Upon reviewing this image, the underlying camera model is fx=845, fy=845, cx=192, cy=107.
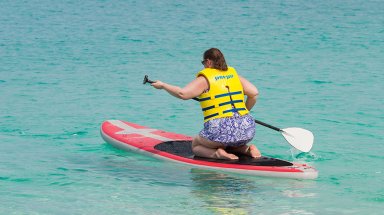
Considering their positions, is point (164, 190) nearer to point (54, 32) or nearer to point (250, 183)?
point (250, 183)

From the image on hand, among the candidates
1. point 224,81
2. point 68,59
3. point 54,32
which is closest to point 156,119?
point 224,81

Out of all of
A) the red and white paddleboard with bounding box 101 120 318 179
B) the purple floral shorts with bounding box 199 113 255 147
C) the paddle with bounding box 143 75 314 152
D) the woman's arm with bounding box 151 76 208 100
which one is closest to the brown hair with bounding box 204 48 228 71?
the woman's arm with bounding box 151 76 208 100

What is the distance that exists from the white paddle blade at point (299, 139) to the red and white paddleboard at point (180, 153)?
0.72m

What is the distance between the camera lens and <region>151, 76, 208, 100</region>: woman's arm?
25.1ft

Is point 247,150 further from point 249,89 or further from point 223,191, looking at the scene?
point 223,191

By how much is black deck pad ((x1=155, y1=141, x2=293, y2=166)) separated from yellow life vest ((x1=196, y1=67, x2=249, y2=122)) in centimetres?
45

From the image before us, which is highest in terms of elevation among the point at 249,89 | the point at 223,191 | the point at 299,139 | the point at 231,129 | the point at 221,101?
the point at 249,89

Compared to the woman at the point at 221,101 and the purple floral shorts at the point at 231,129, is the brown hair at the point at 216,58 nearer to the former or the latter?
the woman at the point at 221,101

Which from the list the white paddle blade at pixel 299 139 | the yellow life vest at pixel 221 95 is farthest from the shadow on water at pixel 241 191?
the white paddle blade at pixel 299 139

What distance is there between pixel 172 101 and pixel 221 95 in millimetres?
5452

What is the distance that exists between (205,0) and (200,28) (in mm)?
7260

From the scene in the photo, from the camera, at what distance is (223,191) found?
7508 mm

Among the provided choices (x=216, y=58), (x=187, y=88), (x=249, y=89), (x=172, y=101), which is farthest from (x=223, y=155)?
(x=172, y=101)

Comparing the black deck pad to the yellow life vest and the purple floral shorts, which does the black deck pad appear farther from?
the yellow life vest
